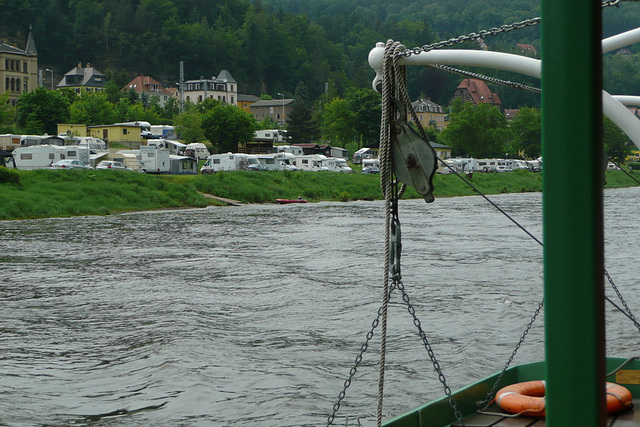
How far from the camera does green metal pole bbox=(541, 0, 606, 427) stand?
193 cm

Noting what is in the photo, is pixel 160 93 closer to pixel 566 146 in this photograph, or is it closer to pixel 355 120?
pixel 355 120

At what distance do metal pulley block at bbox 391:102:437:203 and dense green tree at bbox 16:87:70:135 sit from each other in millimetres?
91351

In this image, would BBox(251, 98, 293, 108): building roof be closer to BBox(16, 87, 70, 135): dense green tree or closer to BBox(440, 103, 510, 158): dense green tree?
BBox(440, 103, 510, 158): dense green tree

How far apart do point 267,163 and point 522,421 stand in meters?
64.9

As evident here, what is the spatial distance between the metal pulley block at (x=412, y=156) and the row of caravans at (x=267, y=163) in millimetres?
58520

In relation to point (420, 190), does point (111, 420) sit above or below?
below

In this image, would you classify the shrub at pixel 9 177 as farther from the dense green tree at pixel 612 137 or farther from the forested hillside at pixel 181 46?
the forested hillside at pixel 181 46

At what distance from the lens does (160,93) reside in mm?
168000

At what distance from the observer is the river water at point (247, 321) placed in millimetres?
10992

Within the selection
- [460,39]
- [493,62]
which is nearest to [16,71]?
[493,62]

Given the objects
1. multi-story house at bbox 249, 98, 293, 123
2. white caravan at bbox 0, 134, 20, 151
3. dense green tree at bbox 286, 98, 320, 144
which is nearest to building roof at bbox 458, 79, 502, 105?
multi-story house at bbox 249, 98, 293, 123

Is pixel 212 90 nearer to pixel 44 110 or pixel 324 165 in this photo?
pixel 44 110

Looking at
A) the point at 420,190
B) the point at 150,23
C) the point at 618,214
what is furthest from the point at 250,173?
the point at 150,23

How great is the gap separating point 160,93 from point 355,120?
79.0 m
